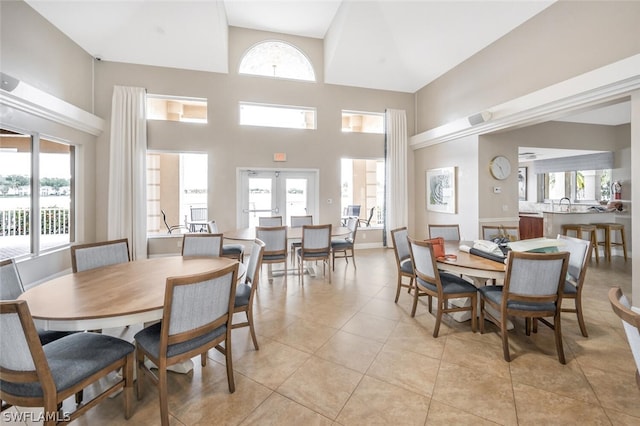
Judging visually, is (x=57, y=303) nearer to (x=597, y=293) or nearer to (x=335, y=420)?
(x=335, y=420)

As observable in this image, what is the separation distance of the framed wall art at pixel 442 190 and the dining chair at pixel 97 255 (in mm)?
5604

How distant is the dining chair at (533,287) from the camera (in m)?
2.10

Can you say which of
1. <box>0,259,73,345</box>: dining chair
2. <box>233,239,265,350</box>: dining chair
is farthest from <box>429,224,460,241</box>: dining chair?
<box>0,259,73,345</box>: dining chair

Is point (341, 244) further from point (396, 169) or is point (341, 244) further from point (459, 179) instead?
point (396, 169)

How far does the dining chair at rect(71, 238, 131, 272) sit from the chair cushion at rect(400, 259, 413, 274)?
3059 mm

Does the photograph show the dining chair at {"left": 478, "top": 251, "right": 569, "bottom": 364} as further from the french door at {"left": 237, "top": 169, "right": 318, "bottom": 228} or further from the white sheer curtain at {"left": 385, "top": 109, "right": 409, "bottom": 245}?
the french door at {"left": 237, "top": 169, "right": 318, "bottom": 228}

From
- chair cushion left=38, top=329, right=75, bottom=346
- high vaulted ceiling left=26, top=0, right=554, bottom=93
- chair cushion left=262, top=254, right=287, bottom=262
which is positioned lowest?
chair cushion left=38, top=329, right=75, bottom=346

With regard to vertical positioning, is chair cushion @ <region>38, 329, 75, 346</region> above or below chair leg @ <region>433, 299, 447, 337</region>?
above

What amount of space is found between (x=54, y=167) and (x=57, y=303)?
13.4ft

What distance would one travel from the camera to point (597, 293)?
144 inches

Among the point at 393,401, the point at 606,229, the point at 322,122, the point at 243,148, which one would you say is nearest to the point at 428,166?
the point at 322,122

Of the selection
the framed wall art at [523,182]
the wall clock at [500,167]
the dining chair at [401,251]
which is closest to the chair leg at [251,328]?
the dining chair at [401,251]

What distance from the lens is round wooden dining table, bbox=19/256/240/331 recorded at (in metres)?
1.42

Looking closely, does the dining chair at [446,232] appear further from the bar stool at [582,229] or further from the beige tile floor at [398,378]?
the bar stool at [582,229]
